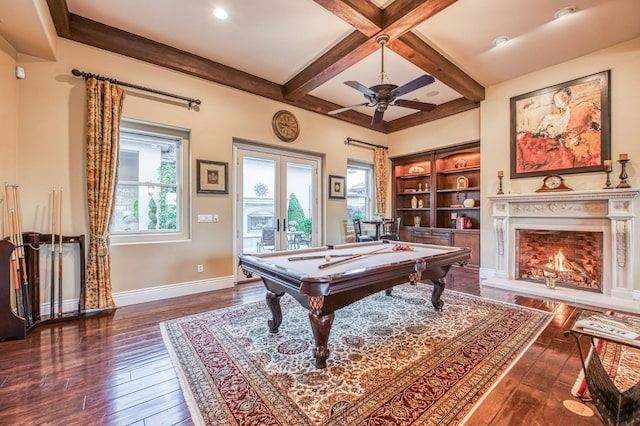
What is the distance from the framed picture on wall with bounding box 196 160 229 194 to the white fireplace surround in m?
4.50

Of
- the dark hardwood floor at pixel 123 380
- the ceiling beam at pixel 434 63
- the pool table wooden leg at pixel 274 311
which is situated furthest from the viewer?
the ceiling beam at pixel 434 63

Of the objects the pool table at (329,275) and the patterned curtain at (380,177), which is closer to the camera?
the pool table at (329,275)

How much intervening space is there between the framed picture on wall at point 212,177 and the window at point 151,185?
7.5 inches

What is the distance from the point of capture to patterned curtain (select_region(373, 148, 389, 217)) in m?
6.72

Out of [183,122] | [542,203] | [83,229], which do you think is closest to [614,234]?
[542,203]

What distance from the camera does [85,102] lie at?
10.8ft

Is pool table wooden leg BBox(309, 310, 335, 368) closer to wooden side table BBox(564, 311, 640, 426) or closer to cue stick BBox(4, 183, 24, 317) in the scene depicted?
wooden side table BBox(564, 311, 640, 426)

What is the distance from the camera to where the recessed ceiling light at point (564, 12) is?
2.99 m

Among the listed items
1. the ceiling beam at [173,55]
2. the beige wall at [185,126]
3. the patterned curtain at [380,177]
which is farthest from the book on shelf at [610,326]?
the patterned curtain at [380,177]

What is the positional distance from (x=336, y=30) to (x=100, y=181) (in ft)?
11.3

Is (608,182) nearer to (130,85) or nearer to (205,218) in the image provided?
(205,218)

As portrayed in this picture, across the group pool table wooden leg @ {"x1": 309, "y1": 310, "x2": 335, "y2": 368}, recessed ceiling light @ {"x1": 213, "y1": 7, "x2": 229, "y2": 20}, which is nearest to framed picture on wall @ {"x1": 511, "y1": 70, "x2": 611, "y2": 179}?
pool table wooden leg @ {"x1": 309, "y1": 310, "x2": 335, "y2": 368}

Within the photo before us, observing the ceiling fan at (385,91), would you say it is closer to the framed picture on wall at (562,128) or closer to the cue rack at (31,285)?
the framed picture on wall at (562,128)

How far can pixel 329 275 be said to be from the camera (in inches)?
76.0
